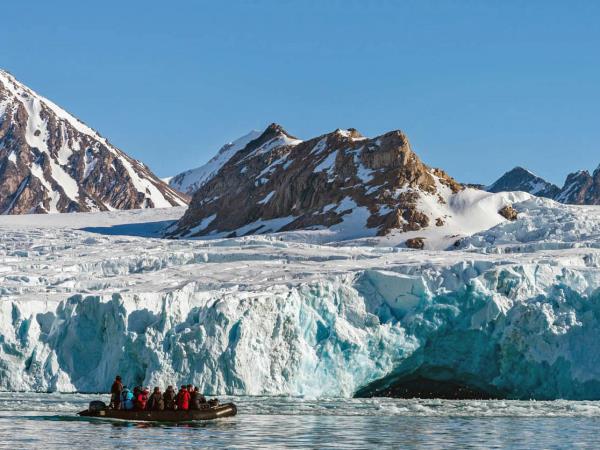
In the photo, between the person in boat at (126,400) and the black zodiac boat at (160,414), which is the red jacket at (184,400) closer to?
the black zodiac boat at (160,414)

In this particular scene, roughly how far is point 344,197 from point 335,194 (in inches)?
66.4

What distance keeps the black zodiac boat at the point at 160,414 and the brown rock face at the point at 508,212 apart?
180 ft

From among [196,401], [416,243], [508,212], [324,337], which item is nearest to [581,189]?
[508,212]

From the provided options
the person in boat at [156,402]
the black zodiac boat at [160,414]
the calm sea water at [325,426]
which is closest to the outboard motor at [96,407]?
the black zodiac boat at [160,414]

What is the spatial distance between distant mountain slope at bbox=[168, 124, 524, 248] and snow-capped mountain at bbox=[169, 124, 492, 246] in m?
0.08

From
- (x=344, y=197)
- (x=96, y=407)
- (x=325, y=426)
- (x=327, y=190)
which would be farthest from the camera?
(x=327, y=190)

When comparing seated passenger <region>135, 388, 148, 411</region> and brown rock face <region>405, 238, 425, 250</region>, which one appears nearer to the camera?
seated passenger <region>135, 388, 148, 411</region>

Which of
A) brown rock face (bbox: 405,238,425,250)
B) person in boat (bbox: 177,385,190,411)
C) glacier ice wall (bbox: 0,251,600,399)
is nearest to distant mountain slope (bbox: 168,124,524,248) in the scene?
brown rock face (bbox: 405,238,425,250)

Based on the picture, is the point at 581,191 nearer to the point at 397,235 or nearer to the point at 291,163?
the point at 291,163

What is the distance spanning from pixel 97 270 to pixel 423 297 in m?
23.8

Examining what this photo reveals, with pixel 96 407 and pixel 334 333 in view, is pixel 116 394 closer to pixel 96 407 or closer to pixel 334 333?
pixel 96 407

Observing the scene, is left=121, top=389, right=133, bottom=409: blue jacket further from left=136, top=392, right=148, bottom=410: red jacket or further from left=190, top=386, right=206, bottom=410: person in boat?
left=190, top=386, right=206, bottom=410: person in boat

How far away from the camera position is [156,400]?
3906 cm

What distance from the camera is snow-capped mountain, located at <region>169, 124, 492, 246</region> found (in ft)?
293
